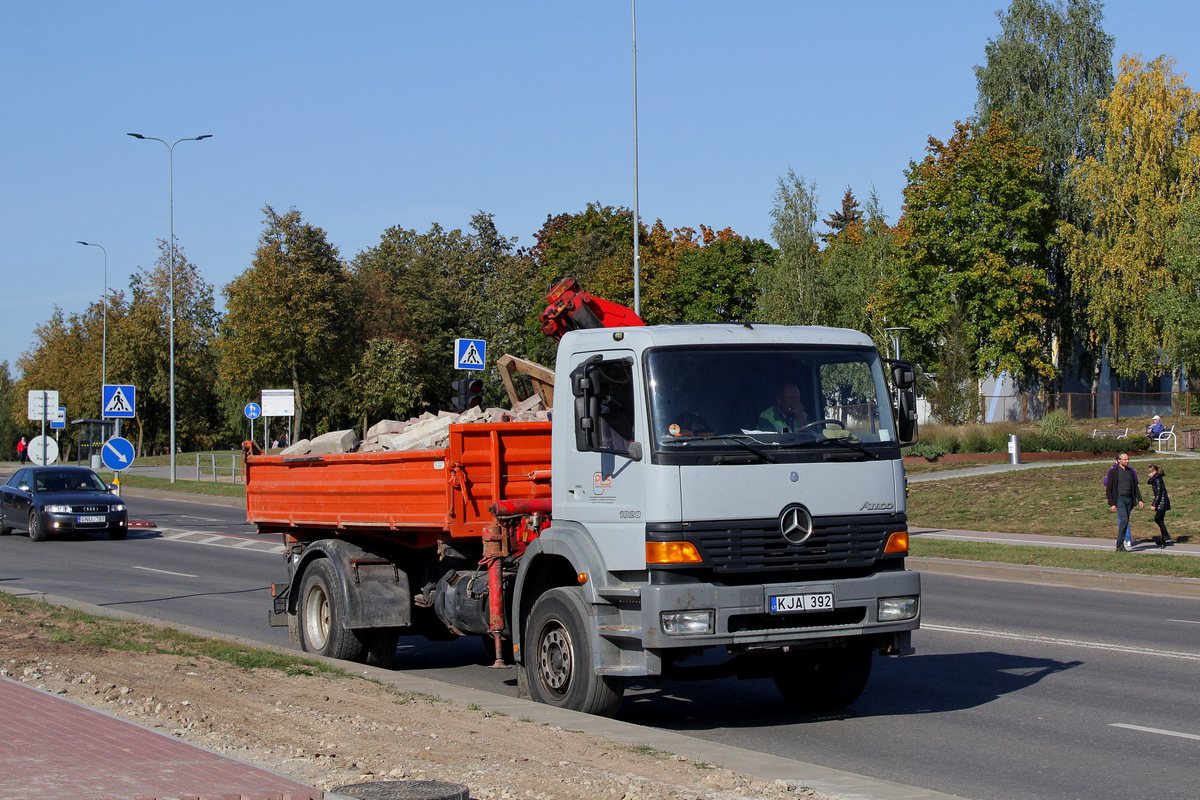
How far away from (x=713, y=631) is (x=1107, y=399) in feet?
157

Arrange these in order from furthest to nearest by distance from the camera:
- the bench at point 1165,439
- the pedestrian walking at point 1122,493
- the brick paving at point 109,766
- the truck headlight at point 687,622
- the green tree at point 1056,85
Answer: the green tree at point 1056,85, the bench at point 1165,439, the pedestrian walking at point 1122,493, the truck headlight at point 687,622, the brick paving at point 109,766

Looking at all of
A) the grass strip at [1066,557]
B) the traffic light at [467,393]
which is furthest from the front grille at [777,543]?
the grass strip at [1066,557]

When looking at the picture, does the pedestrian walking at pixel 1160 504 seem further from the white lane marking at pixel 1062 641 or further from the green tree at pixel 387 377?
the green tree at pixel 387 377

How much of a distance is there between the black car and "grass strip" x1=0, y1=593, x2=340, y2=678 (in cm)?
1314

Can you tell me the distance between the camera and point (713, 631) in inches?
277

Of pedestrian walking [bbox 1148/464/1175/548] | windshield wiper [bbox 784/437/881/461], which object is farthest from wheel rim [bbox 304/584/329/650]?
pedestrian walking [bbox 1148/464/1175/548]

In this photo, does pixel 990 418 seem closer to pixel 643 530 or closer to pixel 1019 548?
pixel 1019 548

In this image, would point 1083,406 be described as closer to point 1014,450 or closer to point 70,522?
point 1014,450

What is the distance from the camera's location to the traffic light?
34.0ft

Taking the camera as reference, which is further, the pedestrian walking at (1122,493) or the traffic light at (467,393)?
the pedestrian walking at (1122,493)

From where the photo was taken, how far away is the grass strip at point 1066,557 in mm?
17328

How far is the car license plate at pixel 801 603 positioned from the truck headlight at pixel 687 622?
392 mm

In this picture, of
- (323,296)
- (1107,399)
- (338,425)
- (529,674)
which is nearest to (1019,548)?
(529,674)

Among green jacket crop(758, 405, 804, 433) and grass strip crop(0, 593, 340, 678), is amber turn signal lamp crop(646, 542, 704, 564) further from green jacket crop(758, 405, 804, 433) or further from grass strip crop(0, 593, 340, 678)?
grass strip crop(0, 593, 340, 678)
